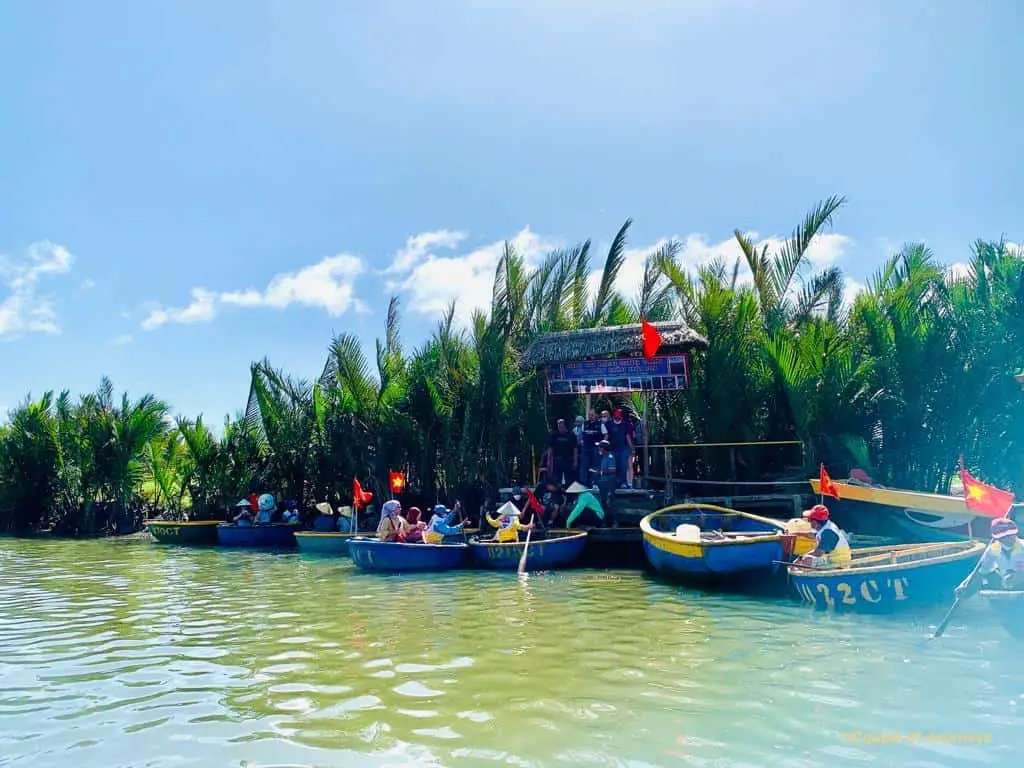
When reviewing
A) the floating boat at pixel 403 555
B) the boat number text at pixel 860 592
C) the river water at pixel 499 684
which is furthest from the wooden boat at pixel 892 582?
the floating boat at pixel 403 555

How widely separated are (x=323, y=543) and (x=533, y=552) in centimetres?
645

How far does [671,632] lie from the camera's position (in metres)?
8.81

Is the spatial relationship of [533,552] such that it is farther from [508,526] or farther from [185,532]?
[185,532]

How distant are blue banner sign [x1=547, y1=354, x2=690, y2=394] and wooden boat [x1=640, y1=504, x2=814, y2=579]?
10.8 feet

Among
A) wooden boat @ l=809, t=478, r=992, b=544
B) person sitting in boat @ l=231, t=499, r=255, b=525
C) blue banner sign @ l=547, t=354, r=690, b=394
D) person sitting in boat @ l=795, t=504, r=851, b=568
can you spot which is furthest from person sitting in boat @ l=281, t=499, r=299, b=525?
person sitting in boat @ l=795, t=504, r=851, b=568

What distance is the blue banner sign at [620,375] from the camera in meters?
16.4

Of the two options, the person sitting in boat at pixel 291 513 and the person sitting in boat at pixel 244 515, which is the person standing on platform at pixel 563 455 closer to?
the person sitting in boat at pixel 291 513

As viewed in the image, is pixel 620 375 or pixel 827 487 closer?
pixel 827 487

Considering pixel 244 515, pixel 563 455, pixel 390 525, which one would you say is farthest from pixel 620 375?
pixel 244 515

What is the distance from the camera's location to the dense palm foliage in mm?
15172

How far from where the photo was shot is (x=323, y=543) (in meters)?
18.4

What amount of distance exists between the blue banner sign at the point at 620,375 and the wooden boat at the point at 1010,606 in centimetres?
858

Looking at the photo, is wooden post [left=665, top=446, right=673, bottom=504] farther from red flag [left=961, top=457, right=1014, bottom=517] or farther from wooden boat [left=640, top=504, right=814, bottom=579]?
red flag [left=961, top=457, right=1014, bottom=517]

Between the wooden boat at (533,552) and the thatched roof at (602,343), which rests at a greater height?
the thatched roof at (602,343)
